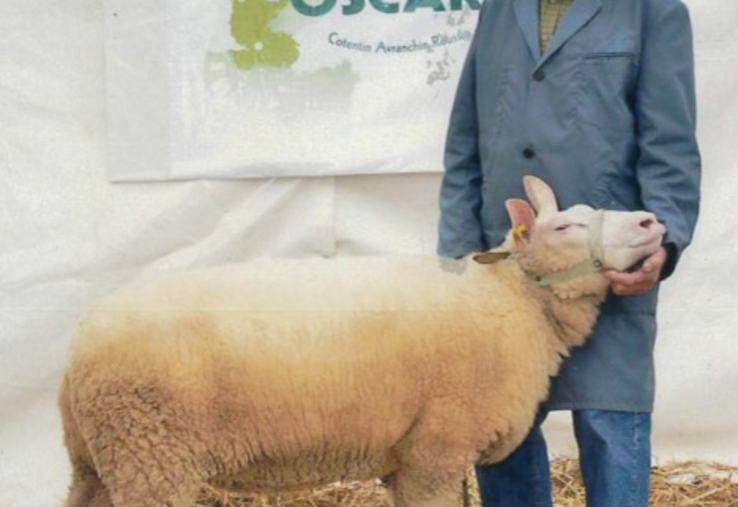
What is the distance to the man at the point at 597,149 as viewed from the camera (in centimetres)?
261

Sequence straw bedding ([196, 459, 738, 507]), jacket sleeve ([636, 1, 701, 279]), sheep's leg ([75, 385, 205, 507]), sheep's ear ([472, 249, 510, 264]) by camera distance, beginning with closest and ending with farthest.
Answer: sheep's leg ([75, 385, 205, 507])
jacket sleeve ([636, 1, 701, 279])
sheep's ear ([472, 249, 510, 264])
straw bedding ([196, 459, 738, 507])

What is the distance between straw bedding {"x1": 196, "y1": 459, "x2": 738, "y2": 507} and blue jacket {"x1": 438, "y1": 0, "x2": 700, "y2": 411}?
53cm

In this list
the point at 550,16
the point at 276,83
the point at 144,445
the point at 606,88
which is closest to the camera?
the point at 144,445

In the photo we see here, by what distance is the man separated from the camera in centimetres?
261

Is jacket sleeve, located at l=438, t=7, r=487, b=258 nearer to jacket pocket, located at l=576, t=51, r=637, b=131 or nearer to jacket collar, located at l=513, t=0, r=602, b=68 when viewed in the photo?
jacket collar, located at l=513, t=0, r=602, b=68

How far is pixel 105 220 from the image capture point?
9.39ft

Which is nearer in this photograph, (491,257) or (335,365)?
(335,365)

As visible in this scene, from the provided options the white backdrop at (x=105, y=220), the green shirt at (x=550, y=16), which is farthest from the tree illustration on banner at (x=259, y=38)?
the green shirt at (x=550, y=16)

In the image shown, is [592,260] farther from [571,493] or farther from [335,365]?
[571,493]

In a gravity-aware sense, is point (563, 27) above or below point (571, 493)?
above

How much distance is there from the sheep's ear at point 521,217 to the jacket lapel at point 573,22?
0.28m

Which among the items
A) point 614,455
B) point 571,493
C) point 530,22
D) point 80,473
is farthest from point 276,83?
point 571,493

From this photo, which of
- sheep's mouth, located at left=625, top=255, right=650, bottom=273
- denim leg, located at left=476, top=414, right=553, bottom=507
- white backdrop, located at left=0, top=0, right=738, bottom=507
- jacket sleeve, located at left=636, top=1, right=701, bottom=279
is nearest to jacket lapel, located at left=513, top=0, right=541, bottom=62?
jacket sleeve, located at left=636, top=1, right=701, bottom=279

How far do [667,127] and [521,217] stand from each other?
32 centimetres
